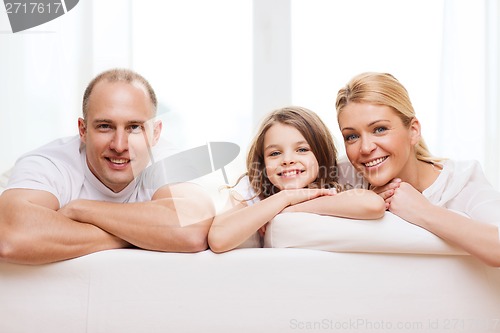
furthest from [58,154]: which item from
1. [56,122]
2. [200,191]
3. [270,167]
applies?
[56,122]

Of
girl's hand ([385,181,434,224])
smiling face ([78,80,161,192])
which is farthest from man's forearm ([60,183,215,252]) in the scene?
girl's hand ([385,181,434,224])

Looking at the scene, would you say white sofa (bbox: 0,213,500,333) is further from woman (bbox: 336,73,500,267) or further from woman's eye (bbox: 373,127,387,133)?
woman's eye (bbox: 373,127,387,133)

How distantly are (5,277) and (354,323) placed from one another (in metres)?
0.81

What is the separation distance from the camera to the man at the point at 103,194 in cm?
139

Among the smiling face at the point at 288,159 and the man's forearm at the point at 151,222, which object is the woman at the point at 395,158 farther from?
the man's forearm at the point at 151,222

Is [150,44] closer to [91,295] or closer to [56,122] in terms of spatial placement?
[56,122]

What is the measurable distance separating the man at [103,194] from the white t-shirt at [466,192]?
65 cm

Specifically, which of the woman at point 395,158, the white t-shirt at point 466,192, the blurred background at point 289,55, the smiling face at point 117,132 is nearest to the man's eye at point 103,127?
the smiling face at point 117,132

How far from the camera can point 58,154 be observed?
178 cm

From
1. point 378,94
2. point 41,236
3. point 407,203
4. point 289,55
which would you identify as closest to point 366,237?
point 407,203

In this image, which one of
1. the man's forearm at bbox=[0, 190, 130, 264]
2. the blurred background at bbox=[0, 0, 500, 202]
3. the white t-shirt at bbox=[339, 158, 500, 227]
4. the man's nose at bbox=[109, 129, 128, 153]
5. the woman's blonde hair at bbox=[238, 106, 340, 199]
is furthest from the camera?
the blurred background at bbox=[0, 0, 500, 202]

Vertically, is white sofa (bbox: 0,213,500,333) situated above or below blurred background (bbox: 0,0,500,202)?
below

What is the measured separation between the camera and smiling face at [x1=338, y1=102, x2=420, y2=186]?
1726mm

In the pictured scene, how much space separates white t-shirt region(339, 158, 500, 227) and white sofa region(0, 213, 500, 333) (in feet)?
0.60
